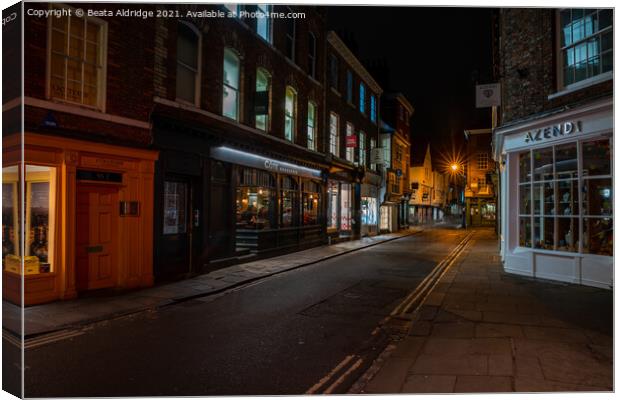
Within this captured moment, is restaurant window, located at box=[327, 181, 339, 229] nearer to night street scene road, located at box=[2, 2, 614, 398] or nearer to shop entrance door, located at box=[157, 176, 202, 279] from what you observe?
night street scene road, located at box=[2, 2, 614, 398]

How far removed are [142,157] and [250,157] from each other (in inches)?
191

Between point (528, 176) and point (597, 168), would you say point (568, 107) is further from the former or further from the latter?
point (528, 176)

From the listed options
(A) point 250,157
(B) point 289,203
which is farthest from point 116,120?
(B) point 289,203

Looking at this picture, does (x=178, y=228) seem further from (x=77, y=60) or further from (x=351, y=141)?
(x=351, y=141)

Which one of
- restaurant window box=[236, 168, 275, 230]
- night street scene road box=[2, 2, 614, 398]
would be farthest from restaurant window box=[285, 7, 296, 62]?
restaurant window box=[236, 168, 275, 230]

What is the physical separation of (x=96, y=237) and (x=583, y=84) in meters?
11.4

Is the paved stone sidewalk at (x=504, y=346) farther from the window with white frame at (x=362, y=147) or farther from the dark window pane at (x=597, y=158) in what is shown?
the window with white frame at (x=362, y=147)

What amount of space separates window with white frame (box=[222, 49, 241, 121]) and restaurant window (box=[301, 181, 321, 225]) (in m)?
5.70

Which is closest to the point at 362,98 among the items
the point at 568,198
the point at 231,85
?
the point at 231,85

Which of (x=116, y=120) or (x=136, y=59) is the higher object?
(x=136, y=59)

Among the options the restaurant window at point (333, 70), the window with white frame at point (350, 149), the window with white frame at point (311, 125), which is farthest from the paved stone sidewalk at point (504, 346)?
the window with white frame at point (350, 149)

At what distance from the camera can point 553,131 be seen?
10.2 m

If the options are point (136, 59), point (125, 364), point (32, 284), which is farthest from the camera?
point (136, 59)

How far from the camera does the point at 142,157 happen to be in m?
9.48
